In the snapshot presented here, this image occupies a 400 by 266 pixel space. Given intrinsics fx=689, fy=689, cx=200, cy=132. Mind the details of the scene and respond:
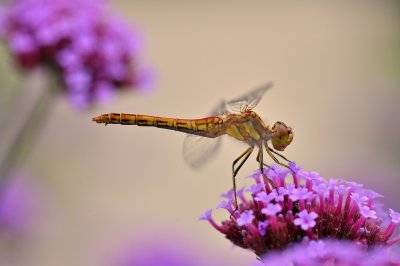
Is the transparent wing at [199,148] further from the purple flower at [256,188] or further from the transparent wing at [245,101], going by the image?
the purple flower at [256,188]

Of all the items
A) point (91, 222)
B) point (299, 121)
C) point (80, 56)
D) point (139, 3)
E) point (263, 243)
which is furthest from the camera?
point (139, 3)

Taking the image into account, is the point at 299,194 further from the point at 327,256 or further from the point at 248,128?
the point at 248,128

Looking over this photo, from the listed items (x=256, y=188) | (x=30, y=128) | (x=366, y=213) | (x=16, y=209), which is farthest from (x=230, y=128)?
(x=16, y=209)

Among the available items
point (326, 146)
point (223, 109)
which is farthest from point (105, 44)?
point (326, 146)

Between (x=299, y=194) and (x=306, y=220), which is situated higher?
(x=299, y=194)

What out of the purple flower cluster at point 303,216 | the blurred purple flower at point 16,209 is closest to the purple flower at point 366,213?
the purple flower cluster at point 303,216

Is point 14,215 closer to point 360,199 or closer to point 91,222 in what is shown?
point 91,222

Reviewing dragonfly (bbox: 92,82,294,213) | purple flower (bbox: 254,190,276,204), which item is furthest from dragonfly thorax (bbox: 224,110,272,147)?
purple flower (bbox: 254,190,276,204)
